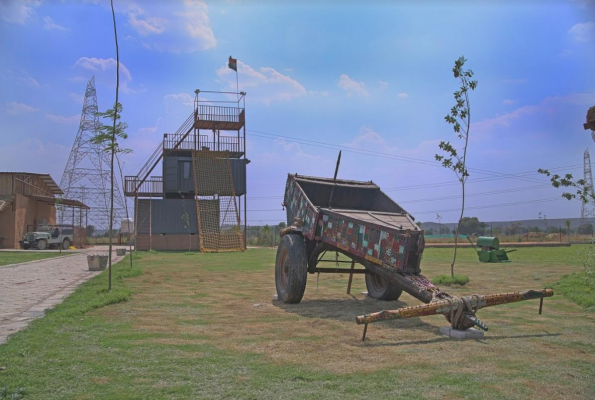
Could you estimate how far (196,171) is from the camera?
36656 millimetres

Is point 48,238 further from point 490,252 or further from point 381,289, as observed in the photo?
point 381,289

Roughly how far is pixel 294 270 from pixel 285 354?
345 cm

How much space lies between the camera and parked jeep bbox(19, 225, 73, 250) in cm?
3466

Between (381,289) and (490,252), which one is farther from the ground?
(490,252)

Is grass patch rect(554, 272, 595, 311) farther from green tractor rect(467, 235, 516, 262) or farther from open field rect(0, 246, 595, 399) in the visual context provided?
green tractor rect(467, 235, 516, 262)

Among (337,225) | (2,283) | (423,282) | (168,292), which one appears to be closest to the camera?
(423,282)

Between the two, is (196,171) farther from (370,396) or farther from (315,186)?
(370,396)

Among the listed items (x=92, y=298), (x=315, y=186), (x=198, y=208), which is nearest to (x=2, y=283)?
(x=92, y=298)

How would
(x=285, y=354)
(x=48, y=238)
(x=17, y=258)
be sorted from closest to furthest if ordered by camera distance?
(x=285, y=354) → (x=17, y=258) → (x=48, y=238)

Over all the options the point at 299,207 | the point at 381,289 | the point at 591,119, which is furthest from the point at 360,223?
the point at 591,119

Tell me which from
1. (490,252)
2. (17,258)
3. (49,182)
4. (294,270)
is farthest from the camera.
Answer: (49,182)

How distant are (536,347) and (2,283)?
12020 millimetres

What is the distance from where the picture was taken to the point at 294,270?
866 cm

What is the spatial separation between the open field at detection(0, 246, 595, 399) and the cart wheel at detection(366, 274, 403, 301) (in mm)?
638
